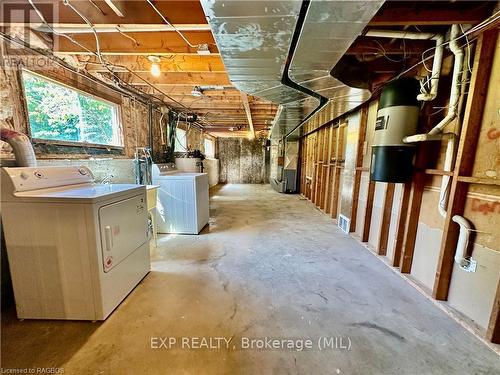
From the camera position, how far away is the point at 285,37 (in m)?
1.42

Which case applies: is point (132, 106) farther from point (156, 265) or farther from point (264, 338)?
point (264, 338)

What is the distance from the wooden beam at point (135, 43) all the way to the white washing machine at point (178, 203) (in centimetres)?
166

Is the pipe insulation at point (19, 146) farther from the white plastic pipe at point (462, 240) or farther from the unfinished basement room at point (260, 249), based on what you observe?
the white plastic pipe at point (462, 240)

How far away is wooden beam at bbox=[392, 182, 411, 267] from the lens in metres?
2.27

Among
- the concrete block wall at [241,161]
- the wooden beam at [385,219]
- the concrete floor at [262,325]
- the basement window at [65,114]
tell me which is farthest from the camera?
the concrete block wall at [241,161]

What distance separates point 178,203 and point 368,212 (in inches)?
113

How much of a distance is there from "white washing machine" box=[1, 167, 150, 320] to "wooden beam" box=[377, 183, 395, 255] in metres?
2.86

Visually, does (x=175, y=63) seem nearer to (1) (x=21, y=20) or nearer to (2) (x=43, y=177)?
(1) (x=21, y=20)

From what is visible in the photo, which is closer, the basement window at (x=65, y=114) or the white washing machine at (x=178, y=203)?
the basement window at (x=65, y=114)

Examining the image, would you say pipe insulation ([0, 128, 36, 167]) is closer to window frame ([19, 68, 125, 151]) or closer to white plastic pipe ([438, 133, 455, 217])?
window frame ([19, 68, 125, 151])

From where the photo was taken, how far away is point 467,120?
1.62m

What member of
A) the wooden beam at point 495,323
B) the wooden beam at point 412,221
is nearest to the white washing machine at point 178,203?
the wooden beam at point 412,221

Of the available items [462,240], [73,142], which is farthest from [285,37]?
[73,142]

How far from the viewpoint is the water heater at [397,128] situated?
6.49ft
